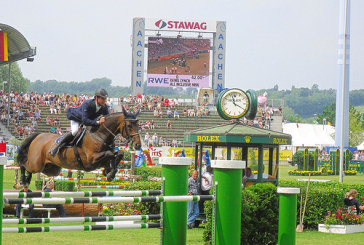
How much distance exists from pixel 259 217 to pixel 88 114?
3558 mm

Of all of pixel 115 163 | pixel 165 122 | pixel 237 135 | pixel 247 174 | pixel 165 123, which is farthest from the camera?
pixel 165 122

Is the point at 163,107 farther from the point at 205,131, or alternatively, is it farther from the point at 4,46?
the point at 205,131

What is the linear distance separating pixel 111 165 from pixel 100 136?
1.87 feet

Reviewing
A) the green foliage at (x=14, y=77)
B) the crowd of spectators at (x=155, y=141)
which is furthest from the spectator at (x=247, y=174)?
the green foliage at (x=14, y=77)

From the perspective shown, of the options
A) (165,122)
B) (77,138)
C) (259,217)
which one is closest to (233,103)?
(77,138)

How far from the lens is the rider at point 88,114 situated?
11.4 meters

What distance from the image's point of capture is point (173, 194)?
242 inches

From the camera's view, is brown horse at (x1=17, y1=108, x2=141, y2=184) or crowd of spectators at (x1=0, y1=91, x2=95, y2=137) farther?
crowd of spectators at (x1=0, y1=91, x2=95, y2=137)

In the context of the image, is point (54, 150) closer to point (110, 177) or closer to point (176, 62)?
point (110, 177)

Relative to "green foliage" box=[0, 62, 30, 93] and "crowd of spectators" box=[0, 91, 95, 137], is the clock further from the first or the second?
"green foliage" box=[0, 62, 30, 93]

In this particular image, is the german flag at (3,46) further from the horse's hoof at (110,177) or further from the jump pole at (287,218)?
the jump pole at (287,218)

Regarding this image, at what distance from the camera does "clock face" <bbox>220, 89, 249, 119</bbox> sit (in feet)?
46.2

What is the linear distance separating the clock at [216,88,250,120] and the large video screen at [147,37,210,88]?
45066 mm

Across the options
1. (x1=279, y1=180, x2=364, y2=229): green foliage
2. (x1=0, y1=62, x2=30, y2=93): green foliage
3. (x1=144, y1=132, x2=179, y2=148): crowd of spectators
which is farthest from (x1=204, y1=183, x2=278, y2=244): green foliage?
(x1=0, y1=62, x2=30, y2=93): green foliage
